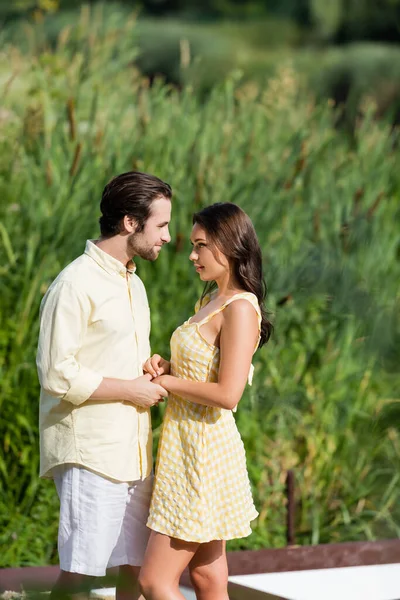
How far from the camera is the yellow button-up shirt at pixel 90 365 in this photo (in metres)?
2.99

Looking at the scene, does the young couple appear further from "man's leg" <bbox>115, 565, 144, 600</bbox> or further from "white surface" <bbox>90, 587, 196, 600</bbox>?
"white surface" <bbox>90, 587, 196, 600</bbox>

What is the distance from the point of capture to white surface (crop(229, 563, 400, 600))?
389 centimetres

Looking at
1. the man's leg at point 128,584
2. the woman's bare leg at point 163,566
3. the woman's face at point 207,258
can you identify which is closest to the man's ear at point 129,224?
the woman's face at point 207,258

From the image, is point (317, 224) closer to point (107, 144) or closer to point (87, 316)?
point (107, 144)

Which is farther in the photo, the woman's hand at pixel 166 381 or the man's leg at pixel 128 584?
the man's leg at pixel 128 584

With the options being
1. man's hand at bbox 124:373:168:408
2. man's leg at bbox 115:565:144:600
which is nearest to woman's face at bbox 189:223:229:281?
man's hand at bbox 124:373:168:408

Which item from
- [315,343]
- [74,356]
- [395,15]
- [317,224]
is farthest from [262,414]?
[395,15]

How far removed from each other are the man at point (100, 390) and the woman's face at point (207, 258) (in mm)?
101

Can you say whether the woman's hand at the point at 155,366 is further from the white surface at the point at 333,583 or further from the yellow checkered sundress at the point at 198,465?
the white surface at the point at 333,583

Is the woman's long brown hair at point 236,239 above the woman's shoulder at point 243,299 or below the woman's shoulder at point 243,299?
above

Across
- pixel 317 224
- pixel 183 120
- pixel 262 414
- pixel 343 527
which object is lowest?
pixel 343 527

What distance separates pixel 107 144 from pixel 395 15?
11.2 meters

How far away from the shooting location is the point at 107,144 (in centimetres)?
519

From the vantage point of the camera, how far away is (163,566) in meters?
3.07
